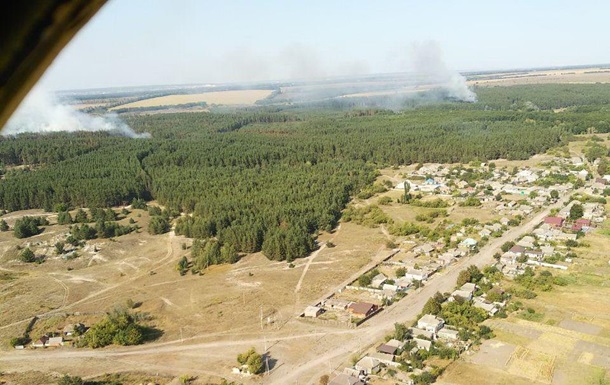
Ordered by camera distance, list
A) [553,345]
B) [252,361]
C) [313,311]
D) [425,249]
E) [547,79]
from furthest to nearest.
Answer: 1. [547,79]
2. [425,249]
3. [313,311]
4. [553,345]
5. [252,361]

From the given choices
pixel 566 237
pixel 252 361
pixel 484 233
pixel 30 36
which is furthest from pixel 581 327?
pixel 30 36

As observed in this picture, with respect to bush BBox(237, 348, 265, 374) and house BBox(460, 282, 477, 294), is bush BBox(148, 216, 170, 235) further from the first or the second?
house BBox(460, 282, 477, 294)

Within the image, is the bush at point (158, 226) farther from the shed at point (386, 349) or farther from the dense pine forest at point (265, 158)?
the shed at point (386, 349)

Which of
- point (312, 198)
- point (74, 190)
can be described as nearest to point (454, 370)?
point (312, 198)

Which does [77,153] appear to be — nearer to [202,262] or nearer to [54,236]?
[54,236]

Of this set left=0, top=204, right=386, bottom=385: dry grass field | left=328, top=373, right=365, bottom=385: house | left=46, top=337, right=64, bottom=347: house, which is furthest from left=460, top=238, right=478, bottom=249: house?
left=46, top=337, right=64, bottom=347: house

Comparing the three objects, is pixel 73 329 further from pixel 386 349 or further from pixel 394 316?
pixel 394 316
